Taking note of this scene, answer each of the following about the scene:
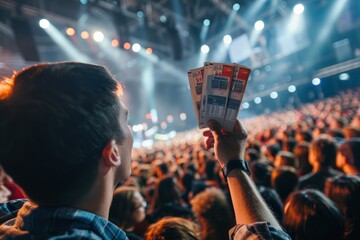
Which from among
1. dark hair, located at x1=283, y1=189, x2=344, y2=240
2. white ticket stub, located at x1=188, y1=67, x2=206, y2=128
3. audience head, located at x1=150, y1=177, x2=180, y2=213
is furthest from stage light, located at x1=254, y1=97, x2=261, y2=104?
white ticket stub, located at x1=188, y1=67, x2=206, y2=128

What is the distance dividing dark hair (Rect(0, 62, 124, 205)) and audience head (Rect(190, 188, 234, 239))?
173 centimetres

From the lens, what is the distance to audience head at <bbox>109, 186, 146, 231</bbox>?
2.64m

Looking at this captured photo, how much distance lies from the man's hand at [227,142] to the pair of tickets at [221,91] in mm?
25

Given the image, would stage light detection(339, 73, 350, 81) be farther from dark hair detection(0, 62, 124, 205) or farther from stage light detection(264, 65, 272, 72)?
dark hair detection(0, 62, 124, 205)

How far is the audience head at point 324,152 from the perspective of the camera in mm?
3475

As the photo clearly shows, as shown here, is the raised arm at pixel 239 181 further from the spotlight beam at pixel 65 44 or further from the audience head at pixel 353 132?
the spotlight beam at pixel 65 44

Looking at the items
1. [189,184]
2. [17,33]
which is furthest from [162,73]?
[189,184]

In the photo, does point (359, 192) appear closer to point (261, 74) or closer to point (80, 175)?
point (80, 175)

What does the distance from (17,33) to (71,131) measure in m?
8.81

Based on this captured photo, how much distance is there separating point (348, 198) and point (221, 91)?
4.89ft

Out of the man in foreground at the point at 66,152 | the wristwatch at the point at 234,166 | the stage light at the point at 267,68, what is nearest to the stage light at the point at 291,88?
the stage light at the point at 267,68

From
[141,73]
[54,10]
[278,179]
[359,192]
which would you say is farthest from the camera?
[141,73]

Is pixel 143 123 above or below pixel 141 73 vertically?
below

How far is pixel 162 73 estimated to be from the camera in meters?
24.0
